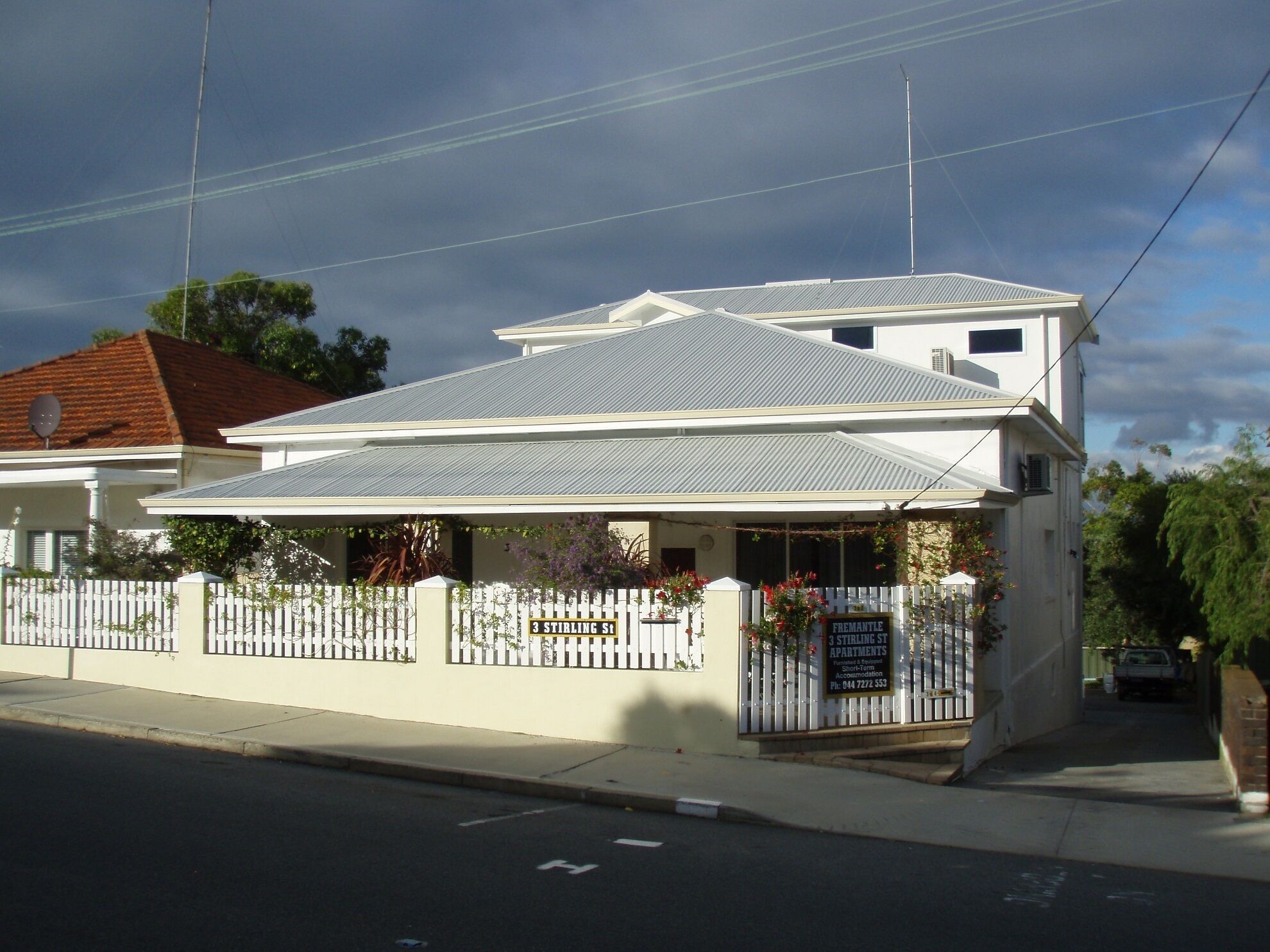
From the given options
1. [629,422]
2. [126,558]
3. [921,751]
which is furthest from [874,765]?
[126,558]

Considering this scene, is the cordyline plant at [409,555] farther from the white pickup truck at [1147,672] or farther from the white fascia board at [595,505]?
the white pickup truck at [1147,672]

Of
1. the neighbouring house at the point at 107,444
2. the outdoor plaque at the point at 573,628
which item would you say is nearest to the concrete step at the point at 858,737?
the outdoor plaque at the point at 573,628

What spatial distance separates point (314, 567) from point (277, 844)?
10.9 m

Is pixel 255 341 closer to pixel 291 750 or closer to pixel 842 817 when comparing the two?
pixel 291 750

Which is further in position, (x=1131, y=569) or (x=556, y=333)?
(x=1131, y=569)

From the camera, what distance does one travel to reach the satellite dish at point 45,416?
20359 millimetres

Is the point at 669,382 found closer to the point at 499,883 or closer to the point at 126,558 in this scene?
the point at 126,558

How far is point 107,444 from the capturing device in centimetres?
2028

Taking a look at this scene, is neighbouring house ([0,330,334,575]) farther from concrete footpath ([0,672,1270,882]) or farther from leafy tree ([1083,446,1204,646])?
leafy tree ([1083,446,1204,646])

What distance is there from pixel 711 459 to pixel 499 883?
30.5ft

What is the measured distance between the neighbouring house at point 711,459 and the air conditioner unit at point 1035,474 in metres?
0.04

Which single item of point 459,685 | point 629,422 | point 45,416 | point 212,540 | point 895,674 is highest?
point 45,416

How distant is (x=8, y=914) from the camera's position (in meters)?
5.91

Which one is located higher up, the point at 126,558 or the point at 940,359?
the point at 940,359
